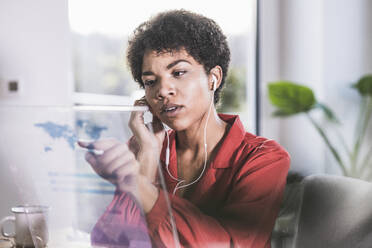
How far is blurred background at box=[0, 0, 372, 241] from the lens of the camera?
114cm

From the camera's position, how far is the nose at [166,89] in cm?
104

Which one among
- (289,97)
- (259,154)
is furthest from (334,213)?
(289,97)

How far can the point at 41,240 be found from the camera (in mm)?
1007

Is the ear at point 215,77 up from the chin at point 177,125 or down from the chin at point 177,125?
up

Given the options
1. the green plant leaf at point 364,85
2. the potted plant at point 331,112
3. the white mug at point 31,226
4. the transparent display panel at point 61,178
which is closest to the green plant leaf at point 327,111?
the potted plant at point 331,112

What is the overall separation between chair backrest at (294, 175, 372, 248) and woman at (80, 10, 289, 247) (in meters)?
0.20

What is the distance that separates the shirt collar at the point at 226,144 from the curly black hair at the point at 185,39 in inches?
3.1

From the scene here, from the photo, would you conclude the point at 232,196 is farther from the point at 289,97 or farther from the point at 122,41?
the point at 289,97

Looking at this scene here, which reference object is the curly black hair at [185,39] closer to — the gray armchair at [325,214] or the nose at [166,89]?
the nose at [166,89]

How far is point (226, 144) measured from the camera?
108cm

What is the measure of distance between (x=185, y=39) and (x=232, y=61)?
0.14 metres

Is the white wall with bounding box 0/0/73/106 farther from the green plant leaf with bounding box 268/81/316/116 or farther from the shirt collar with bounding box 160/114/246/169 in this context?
the green plant leaf with bounding box 268/81/316/116

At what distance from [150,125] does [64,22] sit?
19.0 inches

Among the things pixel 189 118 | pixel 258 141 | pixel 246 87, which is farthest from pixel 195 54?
pixel 246 87
